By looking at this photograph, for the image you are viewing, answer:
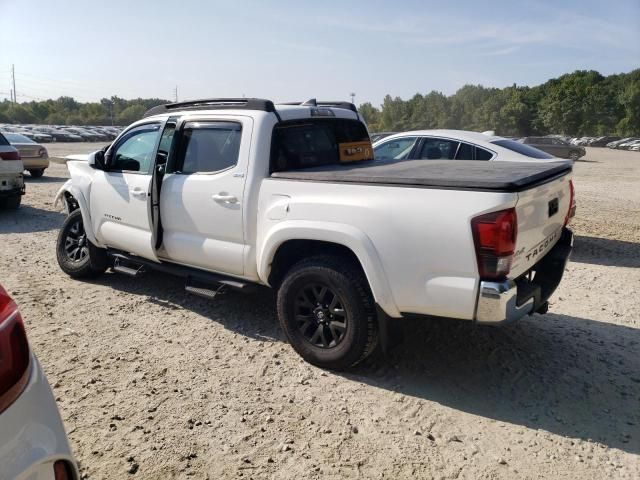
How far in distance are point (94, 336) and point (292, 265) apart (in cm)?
188

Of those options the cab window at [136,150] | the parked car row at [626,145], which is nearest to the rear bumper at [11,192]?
the cab window at [136,150]

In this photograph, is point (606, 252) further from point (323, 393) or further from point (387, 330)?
point (323, 393)

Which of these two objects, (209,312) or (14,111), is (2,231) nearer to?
(209,312)

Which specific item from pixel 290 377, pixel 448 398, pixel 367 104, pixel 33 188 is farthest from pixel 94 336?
pixel 367 104

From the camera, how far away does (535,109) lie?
82625mm

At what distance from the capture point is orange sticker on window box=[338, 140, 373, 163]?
5039mm

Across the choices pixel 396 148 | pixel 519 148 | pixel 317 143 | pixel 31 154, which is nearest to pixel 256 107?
pixel 317 143

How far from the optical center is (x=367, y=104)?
103938 millimetres

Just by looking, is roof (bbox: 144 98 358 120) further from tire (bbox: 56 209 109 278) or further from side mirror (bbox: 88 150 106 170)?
tire (bbox: 56 209 109 278)

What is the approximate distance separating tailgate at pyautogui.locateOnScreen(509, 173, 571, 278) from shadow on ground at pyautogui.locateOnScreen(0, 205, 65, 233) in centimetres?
819

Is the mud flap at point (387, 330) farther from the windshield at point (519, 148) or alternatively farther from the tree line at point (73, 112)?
the tree line at point (73, 112)

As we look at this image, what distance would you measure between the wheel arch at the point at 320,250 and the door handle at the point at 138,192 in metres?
1.50

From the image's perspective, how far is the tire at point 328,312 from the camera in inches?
140

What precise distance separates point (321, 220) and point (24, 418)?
2366mm
